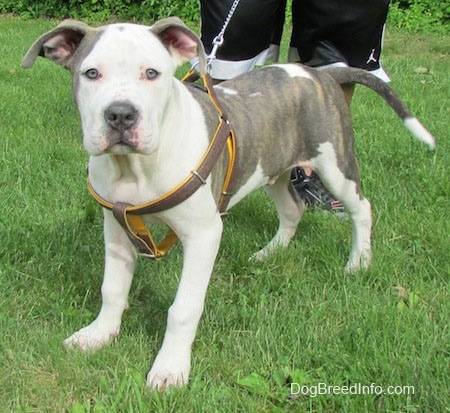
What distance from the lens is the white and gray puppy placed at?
7.80 ft

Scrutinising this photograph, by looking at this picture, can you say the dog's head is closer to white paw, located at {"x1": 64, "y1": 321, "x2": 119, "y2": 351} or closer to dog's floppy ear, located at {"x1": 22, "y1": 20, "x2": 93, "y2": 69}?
dog's floppy ear, located at {"x1": 22, "y1": 20, "x2": 93, "y2": 69}

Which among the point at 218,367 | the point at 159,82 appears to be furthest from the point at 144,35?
the point at 218,367

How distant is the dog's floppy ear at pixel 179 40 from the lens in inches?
102

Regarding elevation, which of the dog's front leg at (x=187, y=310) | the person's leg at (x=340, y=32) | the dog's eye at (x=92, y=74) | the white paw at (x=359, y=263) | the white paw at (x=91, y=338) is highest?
the dog's eye at (x=92, y=74)

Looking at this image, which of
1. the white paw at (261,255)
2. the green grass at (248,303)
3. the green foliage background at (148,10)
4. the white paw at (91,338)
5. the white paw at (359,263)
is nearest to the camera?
the green grass at (248,303)

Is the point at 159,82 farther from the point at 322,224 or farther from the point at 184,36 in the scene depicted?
the point at 322,224

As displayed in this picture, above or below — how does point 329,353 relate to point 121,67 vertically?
below

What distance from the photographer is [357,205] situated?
361cm

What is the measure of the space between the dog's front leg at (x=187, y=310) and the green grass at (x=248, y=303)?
0.09 metres

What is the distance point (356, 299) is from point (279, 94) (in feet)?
3.34

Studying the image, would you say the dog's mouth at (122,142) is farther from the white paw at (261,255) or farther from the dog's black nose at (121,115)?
the white paw at (261,255)

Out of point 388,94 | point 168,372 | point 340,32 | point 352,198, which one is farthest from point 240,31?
point 168,372

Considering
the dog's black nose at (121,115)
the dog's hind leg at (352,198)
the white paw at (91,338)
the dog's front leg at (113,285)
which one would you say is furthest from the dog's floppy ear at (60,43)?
the dog's hind leg at (352,198)

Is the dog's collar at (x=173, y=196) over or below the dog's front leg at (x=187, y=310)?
over
